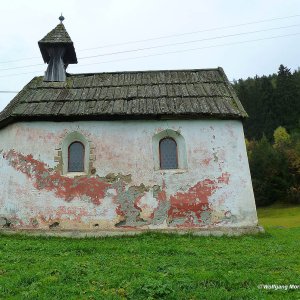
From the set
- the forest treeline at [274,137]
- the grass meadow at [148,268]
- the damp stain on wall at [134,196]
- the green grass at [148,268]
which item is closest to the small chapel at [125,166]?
the damp stain on wall at [134,196]

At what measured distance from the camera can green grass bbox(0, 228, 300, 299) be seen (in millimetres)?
6074

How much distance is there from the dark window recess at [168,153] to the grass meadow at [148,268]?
2691 millimetres

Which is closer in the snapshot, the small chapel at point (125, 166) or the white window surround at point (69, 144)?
the small chapel at point (125, 166)

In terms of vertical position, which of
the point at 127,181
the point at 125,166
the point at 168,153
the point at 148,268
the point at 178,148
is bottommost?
the point at 148,268

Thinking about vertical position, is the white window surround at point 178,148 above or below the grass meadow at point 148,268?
above

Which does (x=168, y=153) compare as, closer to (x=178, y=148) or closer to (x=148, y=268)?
(x=178, y=148)

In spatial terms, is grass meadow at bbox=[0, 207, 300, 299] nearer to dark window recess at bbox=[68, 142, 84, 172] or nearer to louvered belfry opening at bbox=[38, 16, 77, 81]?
dark window recess at bbox=[68, 142, 84, 172]

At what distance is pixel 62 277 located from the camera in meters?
6.86

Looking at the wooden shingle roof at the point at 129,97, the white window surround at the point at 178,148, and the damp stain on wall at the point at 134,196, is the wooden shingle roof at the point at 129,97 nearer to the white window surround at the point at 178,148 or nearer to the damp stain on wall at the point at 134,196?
the white window surround at the point at 178,148

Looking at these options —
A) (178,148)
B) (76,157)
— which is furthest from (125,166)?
(178,148)

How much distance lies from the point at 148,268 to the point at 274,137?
55.7 meters

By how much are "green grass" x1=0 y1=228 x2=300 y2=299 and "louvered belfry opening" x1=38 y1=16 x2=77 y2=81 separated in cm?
787

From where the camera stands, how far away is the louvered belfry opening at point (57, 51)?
52.0ft

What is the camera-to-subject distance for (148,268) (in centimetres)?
755
